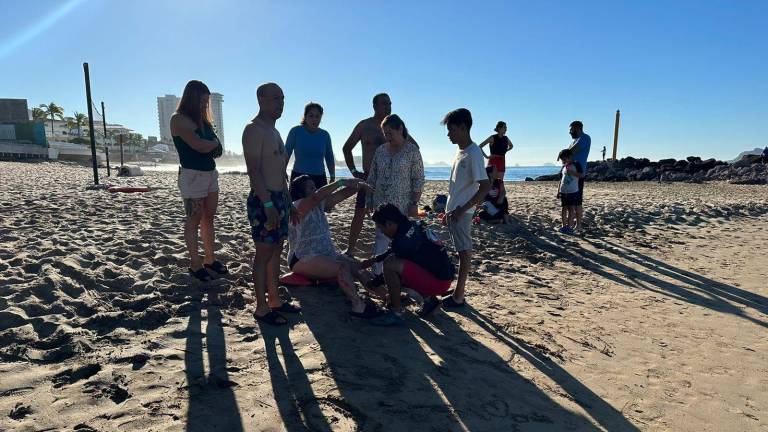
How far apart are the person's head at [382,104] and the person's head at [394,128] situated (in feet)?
2.55

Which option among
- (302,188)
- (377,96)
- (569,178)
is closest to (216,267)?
(302,188)

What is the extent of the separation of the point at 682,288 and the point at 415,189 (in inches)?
128

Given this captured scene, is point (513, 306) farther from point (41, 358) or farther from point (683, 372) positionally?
point (41, 358)

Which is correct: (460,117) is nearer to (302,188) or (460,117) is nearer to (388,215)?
(388,215)

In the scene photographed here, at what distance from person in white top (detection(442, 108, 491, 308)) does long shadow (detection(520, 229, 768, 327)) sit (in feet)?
7.89

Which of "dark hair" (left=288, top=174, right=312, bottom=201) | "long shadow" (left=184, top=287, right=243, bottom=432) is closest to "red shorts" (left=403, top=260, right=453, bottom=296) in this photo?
"dark hair" (left=288, top=174, right=312, bottom=201)

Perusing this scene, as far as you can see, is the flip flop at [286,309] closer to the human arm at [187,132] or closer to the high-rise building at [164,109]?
the human arm at [187,132]

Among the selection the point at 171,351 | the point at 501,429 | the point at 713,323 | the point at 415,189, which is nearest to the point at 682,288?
the point at 713,323

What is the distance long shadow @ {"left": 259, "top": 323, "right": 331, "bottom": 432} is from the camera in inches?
80.4

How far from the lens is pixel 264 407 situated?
84.5 inches

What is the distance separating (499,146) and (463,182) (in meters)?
4.09

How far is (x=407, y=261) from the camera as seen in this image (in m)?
3.28

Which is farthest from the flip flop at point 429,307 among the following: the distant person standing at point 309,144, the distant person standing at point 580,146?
the distant person standing at point 580,146

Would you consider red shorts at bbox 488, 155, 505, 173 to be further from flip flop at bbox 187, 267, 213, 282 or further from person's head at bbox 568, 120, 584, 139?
flip flop at bbox 187, 267, 213, 282
